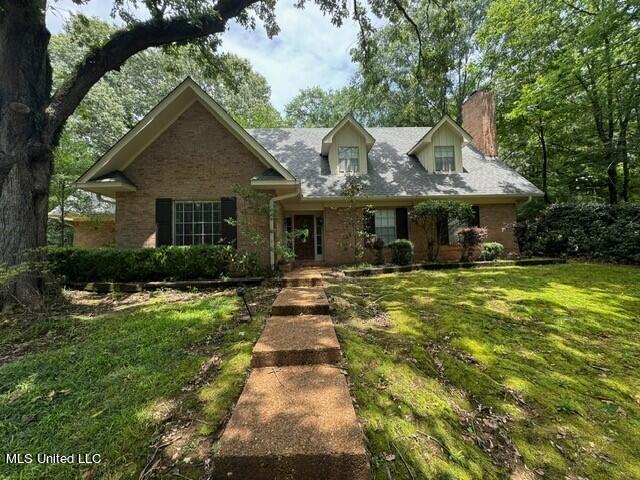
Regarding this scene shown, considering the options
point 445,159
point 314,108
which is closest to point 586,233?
point 445,159

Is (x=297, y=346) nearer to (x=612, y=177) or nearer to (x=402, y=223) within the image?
(x=402, y=223)

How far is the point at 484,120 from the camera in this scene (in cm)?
1396

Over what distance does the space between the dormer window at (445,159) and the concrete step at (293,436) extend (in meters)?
12.3

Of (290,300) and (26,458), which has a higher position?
(290,300)

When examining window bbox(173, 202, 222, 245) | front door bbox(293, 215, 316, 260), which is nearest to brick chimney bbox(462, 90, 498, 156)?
front door bbox(293, 215, 316, 260)

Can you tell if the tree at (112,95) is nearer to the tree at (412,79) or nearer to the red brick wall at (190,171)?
the red brick wall at (190,171)

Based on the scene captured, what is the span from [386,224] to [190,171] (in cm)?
751

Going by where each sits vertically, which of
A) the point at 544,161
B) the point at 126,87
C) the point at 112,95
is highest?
the point at 126,87

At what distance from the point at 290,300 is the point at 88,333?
306 centimetres

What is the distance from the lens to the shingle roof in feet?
37.3

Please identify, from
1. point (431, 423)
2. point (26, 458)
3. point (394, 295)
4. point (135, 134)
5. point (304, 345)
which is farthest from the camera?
point (135, 134)

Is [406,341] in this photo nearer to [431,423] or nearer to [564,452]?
[431,423]

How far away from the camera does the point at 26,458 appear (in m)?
1.98

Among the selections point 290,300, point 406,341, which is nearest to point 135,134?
point 290,300
